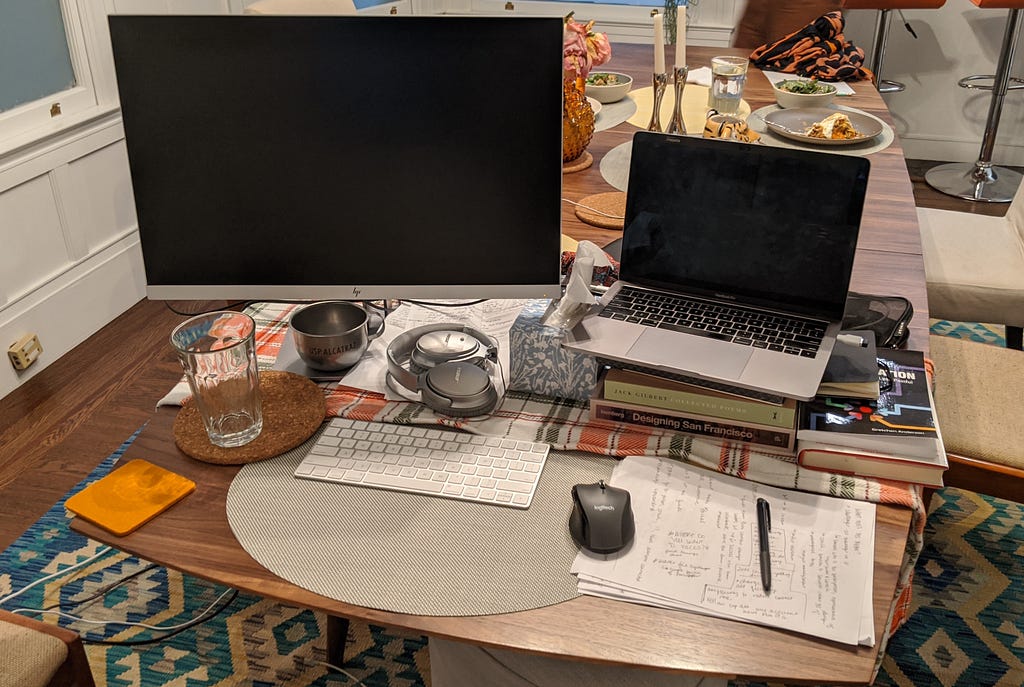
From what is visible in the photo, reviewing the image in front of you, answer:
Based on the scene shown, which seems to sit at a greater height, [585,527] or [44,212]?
[585,527]

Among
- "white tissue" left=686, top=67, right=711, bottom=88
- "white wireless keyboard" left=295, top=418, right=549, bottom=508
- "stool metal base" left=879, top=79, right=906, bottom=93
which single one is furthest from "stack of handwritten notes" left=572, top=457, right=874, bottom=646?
"stool metal base" left=879, top=79, right=906, bottom=93

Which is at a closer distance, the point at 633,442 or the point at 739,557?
the point at 739,557

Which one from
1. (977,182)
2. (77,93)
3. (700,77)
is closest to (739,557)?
(700,77)

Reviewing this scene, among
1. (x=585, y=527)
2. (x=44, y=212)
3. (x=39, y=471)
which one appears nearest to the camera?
(x=585, y=527)

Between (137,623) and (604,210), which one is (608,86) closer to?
(604,210)

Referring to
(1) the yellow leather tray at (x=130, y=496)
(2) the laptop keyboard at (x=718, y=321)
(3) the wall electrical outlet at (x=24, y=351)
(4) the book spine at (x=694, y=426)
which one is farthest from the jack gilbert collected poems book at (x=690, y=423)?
(3) the wall electrical outlet at (x=24, y=351)

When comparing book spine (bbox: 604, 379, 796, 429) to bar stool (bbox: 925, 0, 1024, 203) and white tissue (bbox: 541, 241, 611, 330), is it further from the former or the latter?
bar stool (bbox: 925, 0, 1024, 203)

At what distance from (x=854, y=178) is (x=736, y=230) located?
6.3 inches

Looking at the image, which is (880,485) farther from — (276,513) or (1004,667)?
(1004,667)

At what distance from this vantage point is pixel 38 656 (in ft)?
3.88

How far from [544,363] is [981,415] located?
95cm

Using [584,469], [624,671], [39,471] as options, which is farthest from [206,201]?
[39,471]

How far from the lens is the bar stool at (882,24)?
3461 mm

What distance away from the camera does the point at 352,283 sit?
1.21m
